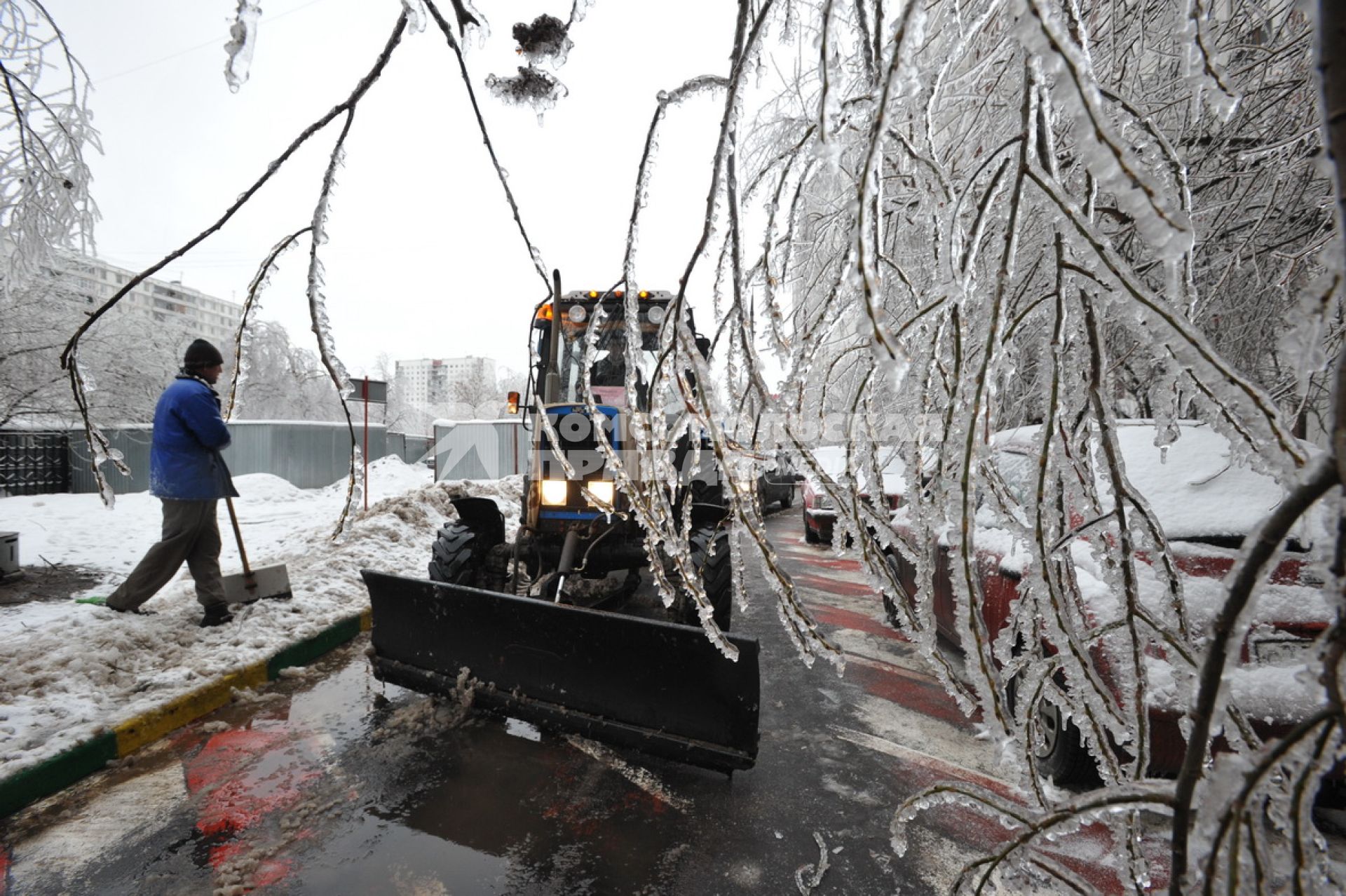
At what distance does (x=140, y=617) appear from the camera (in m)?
4.23

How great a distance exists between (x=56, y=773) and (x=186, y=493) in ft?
7.14

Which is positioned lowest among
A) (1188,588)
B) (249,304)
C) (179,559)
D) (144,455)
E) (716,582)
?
(716,582)

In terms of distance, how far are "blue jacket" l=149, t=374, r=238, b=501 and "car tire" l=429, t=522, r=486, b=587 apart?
1798mm

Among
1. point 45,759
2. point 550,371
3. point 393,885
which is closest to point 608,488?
point 550,371

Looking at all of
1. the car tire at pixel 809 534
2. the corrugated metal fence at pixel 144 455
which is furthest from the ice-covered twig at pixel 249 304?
the car tire at pixel 809 534

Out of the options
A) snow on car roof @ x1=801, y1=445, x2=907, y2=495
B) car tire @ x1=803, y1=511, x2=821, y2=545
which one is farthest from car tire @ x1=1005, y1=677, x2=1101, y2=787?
car tire @ x1=803, y1=511, x2=821, y2=545

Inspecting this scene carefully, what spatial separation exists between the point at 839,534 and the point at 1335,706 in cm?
68

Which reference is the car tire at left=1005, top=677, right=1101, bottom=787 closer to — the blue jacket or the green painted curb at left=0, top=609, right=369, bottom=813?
the green painted curb at left=0, top=609, right=369, bottom=813

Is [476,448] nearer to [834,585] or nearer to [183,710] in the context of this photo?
[834,585]

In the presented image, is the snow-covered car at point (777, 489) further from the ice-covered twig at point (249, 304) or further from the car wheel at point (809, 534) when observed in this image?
the ice-covered twig at point (249, 304)

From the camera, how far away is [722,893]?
7.39ft

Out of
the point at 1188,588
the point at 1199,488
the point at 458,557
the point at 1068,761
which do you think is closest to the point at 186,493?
the point at 458,557

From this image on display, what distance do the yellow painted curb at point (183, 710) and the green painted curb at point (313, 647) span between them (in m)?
0.11

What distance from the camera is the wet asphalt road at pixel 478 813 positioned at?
2305 millimetres
